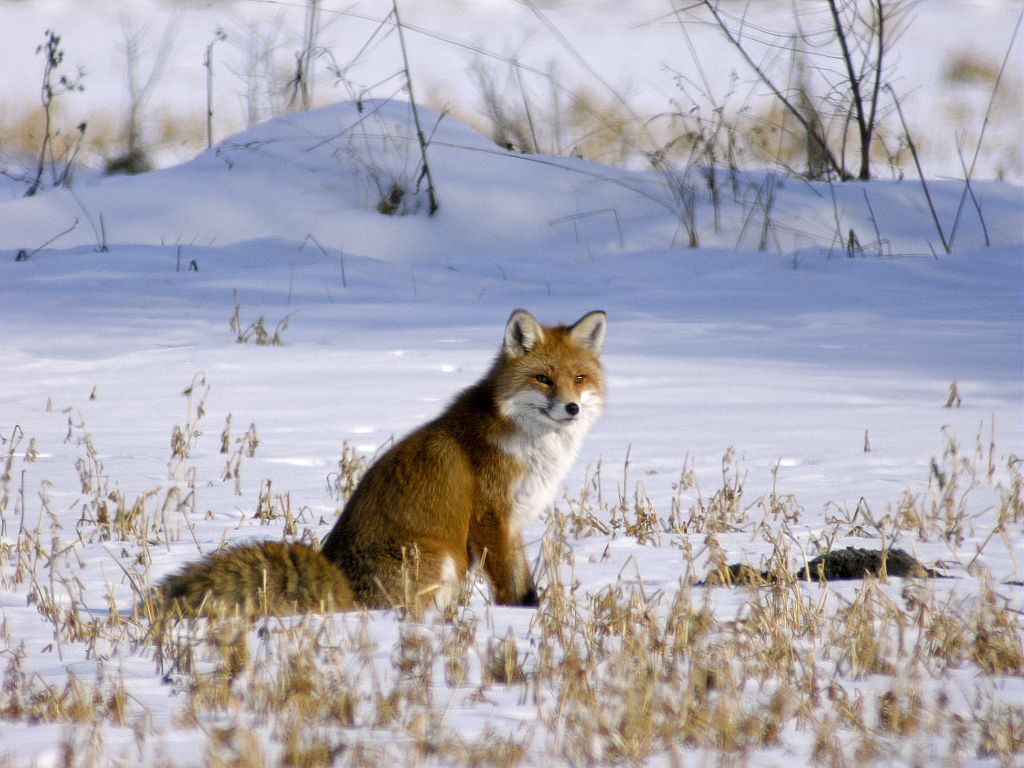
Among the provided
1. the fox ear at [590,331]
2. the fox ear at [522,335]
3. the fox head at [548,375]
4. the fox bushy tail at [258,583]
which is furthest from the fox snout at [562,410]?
the fox bushy tail at [258,583]

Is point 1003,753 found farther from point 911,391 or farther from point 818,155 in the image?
point 818,155

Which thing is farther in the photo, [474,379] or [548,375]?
[474,379]

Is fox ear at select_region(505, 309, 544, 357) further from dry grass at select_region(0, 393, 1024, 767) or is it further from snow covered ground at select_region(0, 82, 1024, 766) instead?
dry grass at select_region(0, 393, 1024, 767)

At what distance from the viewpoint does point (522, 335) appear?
202 inches

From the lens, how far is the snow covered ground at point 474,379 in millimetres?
2904

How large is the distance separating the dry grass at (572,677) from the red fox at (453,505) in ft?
0.52

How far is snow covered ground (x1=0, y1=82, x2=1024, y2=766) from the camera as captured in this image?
9.53 feet

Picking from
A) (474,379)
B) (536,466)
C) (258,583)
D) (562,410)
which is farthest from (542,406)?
(474,379)

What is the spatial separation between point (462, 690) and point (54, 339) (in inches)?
291

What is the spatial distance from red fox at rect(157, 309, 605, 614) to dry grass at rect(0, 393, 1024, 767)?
0.52 ft

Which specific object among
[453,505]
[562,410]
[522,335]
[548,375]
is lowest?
[453,505]

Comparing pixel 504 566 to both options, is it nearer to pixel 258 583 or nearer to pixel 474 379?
pixel 258 583

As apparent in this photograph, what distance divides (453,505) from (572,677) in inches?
61.6

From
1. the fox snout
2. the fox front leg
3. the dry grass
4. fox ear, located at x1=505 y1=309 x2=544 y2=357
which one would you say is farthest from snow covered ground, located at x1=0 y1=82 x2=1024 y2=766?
fox ear, located at x1=505 y1=309 x2=544 y2=357
